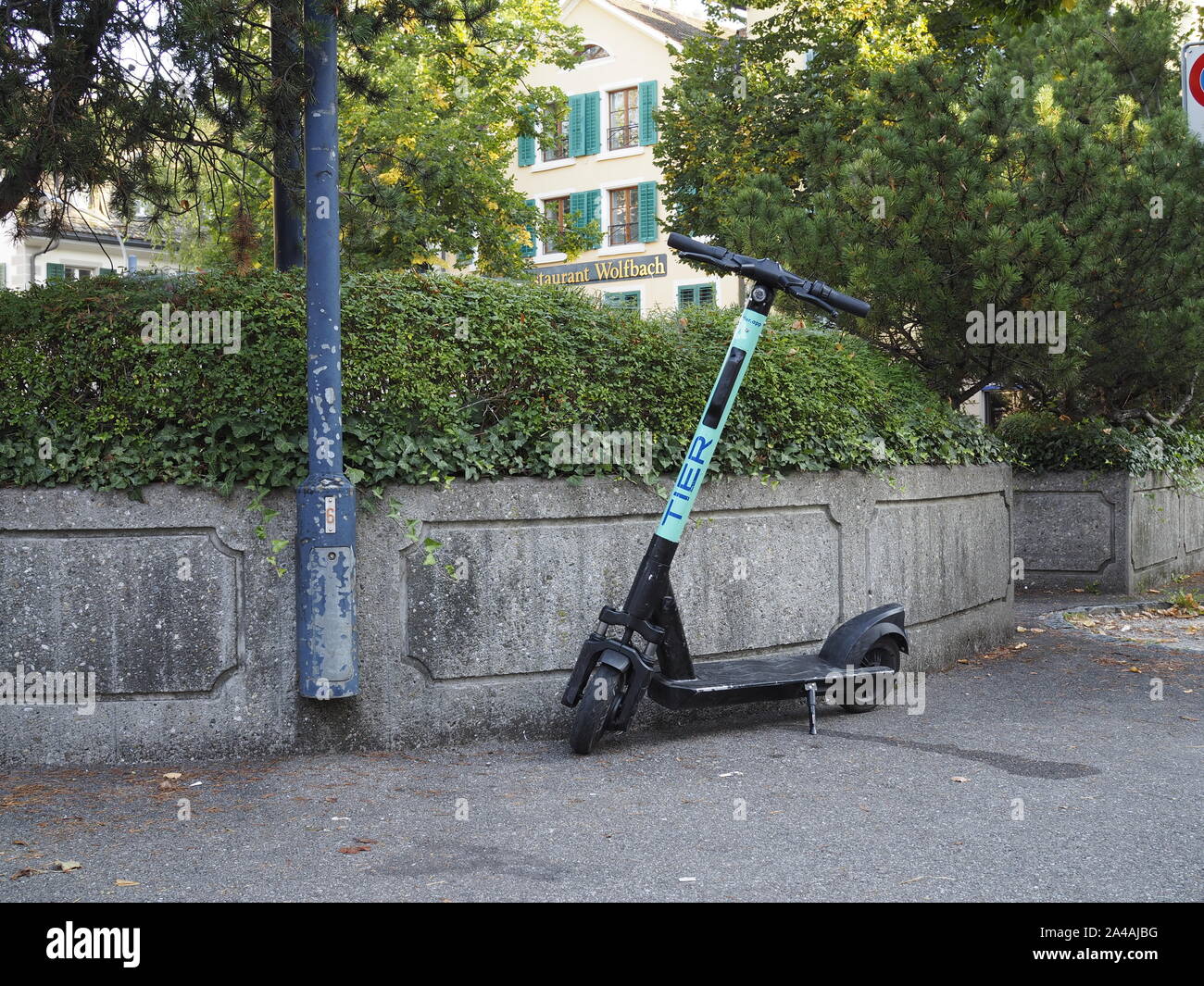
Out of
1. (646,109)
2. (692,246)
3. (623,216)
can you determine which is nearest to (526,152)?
(646,109)

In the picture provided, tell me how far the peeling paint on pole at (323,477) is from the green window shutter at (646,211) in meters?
Result: 30.5

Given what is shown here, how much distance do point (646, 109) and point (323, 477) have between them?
33.5 metres

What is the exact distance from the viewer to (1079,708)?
7141 millimetres

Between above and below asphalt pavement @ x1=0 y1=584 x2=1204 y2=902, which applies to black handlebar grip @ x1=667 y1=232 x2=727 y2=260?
above

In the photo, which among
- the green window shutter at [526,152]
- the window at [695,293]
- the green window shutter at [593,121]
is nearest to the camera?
the window at [695,293]

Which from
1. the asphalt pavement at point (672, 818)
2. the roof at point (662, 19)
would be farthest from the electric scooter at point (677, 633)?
the roof at point (662, 19)

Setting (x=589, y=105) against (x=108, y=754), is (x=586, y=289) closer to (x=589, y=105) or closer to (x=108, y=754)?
(x=108, y=754)

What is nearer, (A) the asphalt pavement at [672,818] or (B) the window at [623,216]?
(A) the asphalt pavement at [672,818]

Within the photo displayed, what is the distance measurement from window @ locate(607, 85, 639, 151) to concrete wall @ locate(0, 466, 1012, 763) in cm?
3232

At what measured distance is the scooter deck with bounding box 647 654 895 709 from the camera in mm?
6023

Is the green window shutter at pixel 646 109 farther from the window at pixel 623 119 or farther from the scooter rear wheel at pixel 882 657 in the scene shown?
the scooter rear wheel at pixel 882 657

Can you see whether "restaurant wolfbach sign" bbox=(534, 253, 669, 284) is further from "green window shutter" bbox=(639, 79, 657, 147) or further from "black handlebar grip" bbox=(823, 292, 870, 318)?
"black handlebar grip" bbox=(823, 292, 870, 318)

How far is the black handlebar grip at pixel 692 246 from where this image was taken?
5.75 metres

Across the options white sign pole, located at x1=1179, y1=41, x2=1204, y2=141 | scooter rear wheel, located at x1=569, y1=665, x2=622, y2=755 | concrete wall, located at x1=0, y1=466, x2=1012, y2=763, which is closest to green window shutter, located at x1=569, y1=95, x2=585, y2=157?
concrete wall, located at x1=0, y1=466, x2=1012, y2=763
